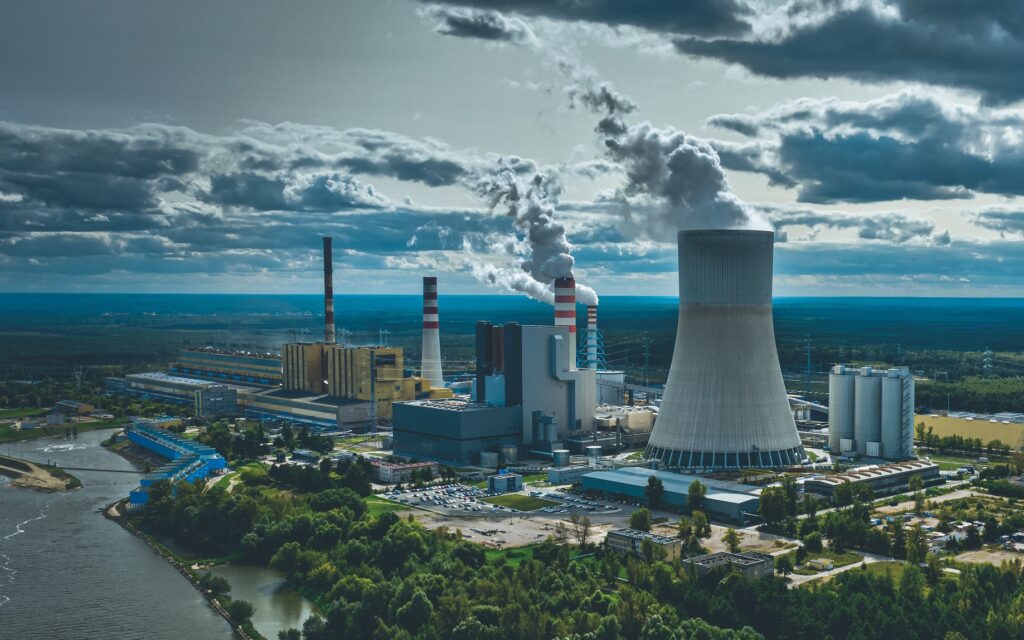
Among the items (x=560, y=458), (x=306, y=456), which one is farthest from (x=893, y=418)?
(x=306, y=456)

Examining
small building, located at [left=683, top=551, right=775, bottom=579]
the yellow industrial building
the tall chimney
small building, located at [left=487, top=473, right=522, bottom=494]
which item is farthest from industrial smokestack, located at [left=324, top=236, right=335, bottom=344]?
small building, located at [left=683, top=551, right=775, bottom=579]

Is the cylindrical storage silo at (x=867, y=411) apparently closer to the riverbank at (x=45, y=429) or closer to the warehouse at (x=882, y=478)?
the warehouse at (x=882, y=478)

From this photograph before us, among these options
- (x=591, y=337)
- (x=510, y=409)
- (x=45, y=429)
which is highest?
(x=591, y=337)

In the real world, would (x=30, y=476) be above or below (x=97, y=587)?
below

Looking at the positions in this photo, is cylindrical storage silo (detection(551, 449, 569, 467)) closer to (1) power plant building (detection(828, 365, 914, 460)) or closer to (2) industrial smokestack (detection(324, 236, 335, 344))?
(1) power plant building (detection(828, 365, 914, 460))

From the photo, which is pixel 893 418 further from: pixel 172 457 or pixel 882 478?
pixel 172 457

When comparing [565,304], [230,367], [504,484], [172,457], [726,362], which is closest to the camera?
[504,484]
